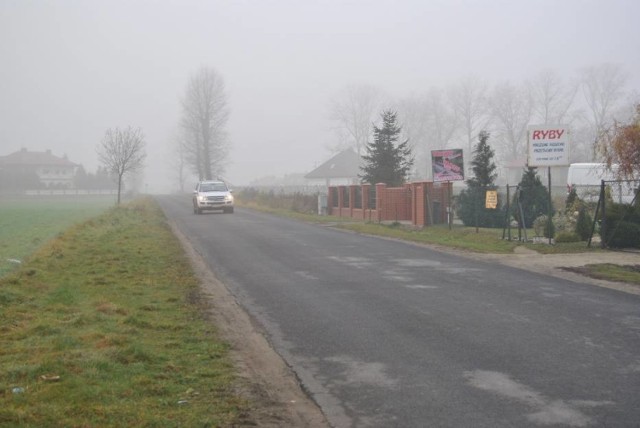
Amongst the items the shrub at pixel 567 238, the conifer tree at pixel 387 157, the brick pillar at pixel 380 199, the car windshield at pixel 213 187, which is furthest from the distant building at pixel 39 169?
the shrub at pixel 567 238

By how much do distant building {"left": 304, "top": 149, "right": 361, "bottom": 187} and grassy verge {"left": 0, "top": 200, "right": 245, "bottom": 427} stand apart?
235 ft

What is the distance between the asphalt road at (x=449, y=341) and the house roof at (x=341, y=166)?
70238 millimetres

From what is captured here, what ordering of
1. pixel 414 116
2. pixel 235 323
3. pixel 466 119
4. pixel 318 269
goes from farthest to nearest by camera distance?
pixel 414 116, pixel 466 119, pixel 318 269, pixel 235 323

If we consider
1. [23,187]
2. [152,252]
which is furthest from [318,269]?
[23,187]

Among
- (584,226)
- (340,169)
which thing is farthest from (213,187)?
(340,169)

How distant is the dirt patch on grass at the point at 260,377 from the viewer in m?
5.34

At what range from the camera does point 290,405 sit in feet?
18.7

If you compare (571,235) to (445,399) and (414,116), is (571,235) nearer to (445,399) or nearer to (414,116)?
(445,399)

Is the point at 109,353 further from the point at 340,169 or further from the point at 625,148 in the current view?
the point at 340,169

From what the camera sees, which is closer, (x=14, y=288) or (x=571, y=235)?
(x=14, y=288)

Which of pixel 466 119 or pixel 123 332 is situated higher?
pixel 466 119

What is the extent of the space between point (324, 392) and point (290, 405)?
16.8 inches

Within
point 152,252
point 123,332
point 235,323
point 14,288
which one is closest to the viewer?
point 123,332

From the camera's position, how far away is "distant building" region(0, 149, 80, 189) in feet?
346
